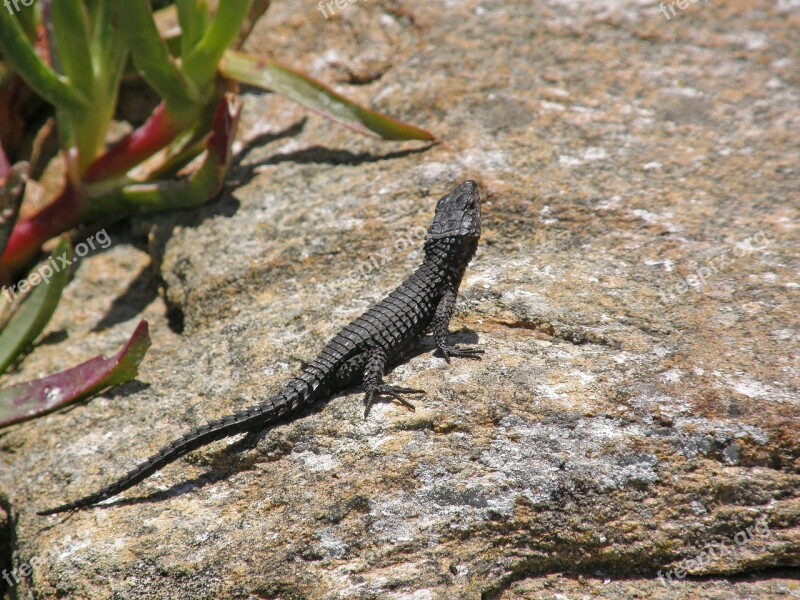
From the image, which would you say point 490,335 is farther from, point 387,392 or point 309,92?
point 309,92

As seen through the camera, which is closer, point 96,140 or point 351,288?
point 351,288

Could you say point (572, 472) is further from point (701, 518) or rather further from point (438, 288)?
point (438, 288)

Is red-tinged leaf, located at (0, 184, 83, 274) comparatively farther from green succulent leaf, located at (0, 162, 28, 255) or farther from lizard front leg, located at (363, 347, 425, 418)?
lizard front leg, located at (363, 347, 425, 418)

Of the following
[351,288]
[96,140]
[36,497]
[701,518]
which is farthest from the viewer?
[96,140]

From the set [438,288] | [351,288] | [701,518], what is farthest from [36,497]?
[701,518]

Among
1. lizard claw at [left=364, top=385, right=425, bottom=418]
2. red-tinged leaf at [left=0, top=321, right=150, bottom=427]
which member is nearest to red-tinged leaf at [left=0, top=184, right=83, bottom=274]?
red-tinged leaf at [left=0, top=321, right=150, bottom=427]

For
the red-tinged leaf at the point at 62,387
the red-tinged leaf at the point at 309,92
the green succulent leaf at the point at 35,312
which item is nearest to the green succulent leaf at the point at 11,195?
the green succulent leaf at the point at 35,312

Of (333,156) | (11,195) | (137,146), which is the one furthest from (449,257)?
(11,195)

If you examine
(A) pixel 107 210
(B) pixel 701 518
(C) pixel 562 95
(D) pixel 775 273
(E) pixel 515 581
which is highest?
(C) pixel 562 95
